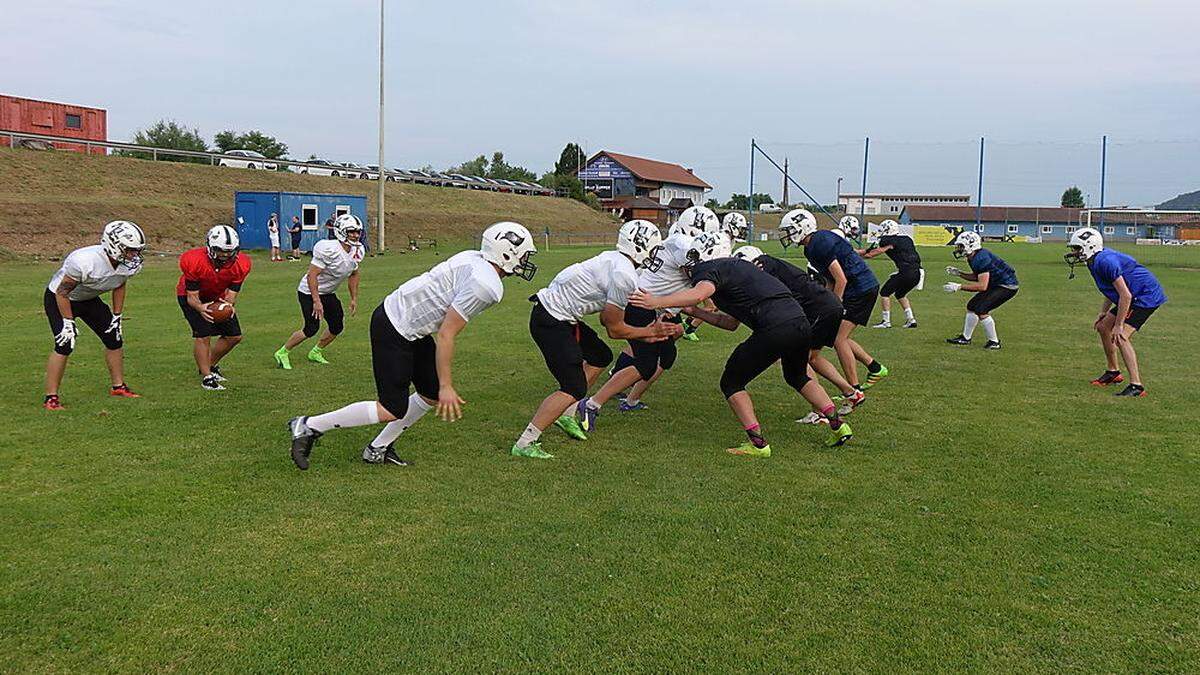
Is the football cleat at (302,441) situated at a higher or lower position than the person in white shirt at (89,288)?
lower

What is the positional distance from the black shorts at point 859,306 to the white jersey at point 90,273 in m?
7.98

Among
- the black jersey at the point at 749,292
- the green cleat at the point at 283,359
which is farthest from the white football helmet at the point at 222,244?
the black jersey at the point at 749,292

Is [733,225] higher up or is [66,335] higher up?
[733,225]

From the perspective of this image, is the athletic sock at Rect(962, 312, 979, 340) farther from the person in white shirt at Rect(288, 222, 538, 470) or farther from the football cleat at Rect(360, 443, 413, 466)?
the football cleat at Rect(360, 443, 413, 466)

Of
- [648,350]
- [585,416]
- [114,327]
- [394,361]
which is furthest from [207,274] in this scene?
[648,350]

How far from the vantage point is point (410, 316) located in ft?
22.2

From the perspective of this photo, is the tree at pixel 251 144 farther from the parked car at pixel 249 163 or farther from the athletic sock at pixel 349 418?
the athletic sock at pixel 349 418

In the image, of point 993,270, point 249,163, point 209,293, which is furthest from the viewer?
point 249,163

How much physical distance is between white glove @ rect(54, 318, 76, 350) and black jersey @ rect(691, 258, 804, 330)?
20.3 ft

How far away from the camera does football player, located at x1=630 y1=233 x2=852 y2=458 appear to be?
752 centimetres

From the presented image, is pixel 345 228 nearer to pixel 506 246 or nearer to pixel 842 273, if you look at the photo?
pixel 506 246

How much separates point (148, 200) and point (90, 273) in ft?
132

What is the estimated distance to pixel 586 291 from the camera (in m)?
7.78

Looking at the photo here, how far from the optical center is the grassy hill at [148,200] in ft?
121
